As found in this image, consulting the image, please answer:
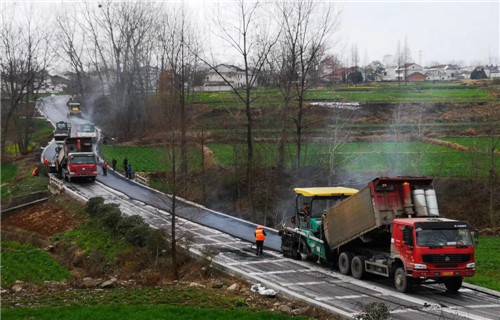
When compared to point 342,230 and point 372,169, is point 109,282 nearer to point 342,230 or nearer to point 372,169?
point 342,230

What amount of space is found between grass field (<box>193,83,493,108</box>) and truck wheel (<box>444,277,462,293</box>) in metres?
32.7

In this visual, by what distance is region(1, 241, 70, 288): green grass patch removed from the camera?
28641mm

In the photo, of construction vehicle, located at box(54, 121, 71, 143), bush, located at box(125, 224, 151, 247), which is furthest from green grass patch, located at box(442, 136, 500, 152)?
construction vehicle, located at box(54, 121, 71, 143)

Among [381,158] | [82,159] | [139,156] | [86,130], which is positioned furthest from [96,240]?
[86,130]

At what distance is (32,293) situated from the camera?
21234 millimetres

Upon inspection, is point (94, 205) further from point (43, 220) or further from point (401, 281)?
point (401, 281)

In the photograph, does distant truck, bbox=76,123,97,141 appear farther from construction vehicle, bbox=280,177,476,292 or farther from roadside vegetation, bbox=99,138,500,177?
construction vehicle, bbox=280,177,476,292

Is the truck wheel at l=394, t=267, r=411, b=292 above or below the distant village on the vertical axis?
below

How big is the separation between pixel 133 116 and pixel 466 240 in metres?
Result: 60.5

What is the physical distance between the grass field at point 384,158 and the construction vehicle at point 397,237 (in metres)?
20.9

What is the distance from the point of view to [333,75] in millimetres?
67625

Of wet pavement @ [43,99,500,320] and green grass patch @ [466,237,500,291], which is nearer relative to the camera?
wet pavement @ [43,99,500,320]

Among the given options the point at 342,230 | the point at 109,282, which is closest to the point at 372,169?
the point at 342,230

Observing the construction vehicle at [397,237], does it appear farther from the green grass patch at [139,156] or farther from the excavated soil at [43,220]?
the green grass patch at [139,156]
